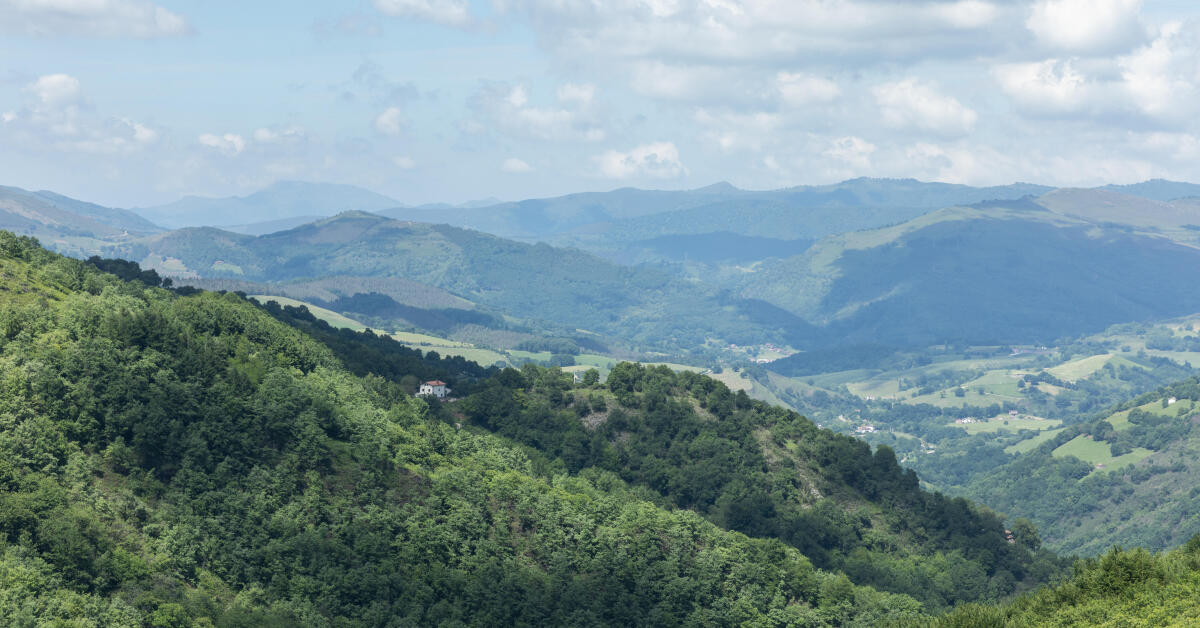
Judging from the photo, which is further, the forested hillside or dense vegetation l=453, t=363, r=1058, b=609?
dense vegetation l=453, t=363, r=1058, b=609

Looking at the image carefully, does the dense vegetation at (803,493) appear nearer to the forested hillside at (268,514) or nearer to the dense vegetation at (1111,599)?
the forested hillside at (268,514)

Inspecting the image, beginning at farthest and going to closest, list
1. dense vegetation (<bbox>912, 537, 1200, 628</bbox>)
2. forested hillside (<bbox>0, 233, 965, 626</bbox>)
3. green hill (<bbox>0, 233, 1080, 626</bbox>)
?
green hill (<bbox>0, 233, 1080, 626</bbox>), forested hillside (<bbox>0, 233, 965, 626</bbox>), dense vegetation (<bbox>912, 537, 1200, 628</bbox>)

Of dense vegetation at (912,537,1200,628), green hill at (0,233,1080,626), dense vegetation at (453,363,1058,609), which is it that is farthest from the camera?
dense vegetation at (453,363,1058,609)

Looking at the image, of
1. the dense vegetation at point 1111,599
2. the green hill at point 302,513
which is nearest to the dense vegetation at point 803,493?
the green hill at point 302,513

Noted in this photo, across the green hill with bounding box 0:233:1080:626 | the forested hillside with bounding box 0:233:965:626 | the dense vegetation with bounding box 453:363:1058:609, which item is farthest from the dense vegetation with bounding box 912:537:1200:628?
the dense vegetation with bounding box 453:363:1058:609

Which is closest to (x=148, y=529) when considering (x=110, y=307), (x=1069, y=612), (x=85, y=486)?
(x=85, y=486)

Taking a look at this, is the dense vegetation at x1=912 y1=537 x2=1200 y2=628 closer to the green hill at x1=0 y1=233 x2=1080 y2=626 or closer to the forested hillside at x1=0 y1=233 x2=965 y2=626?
the green hill at x1=0 y1=233 x2=1080 y2=626

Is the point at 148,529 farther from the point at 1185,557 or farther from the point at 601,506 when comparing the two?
the point at 1185,557

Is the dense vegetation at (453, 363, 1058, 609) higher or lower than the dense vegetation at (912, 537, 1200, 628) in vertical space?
lower

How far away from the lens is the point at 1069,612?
8138 centimetres

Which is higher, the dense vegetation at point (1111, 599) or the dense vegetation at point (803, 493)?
the dense vegetation at point (1111, 599)

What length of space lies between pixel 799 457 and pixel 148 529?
127 m

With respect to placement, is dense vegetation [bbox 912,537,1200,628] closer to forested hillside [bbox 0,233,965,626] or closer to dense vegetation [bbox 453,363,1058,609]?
forested hillside [bbox 0,233,965,626]

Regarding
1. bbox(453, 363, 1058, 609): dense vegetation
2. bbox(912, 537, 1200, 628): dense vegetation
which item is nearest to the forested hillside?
bbox(453, 363, 1058, 609): dense vegetation
